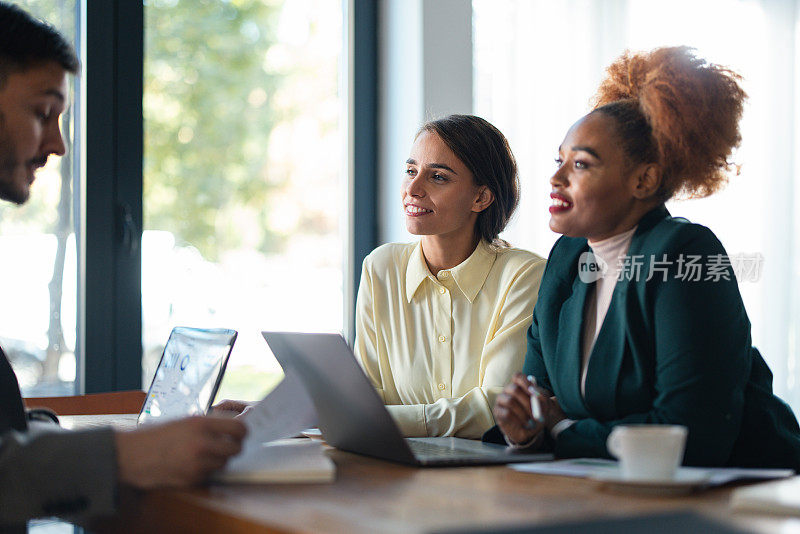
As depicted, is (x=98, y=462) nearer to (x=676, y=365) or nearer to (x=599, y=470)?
(x=599, y=470)

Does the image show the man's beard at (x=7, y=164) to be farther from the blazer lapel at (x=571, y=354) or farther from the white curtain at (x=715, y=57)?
the white curtain at (x=715, y=57)

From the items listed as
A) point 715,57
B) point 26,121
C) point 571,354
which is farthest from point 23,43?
point 715,57

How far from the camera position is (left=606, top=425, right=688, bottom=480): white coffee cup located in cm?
101

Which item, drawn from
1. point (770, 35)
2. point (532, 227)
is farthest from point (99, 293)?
point (770, 35)

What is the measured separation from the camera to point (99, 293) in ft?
9.05

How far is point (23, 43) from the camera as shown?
144 cm

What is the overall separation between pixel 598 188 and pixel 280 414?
69cm

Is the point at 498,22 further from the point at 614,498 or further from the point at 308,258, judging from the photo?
the point at 614,498

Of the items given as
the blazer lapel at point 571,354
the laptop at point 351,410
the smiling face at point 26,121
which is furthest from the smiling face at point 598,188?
the smiling face at point 26,121

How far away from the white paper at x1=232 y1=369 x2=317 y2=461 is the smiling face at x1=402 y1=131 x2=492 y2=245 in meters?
0.99

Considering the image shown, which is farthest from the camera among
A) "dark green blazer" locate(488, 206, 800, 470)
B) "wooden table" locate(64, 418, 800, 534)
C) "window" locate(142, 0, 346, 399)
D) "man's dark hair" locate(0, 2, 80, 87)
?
"window" locate(142, 0, 346, 399)

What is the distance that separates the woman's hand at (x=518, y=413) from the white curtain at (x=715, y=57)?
2071 mm

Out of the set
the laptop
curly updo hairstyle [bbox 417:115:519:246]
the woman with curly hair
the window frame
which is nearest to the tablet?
the laptop

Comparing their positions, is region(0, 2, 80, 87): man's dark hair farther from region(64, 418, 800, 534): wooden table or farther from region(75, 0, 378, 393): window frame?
region(75, 0, 378, 393): window frame
